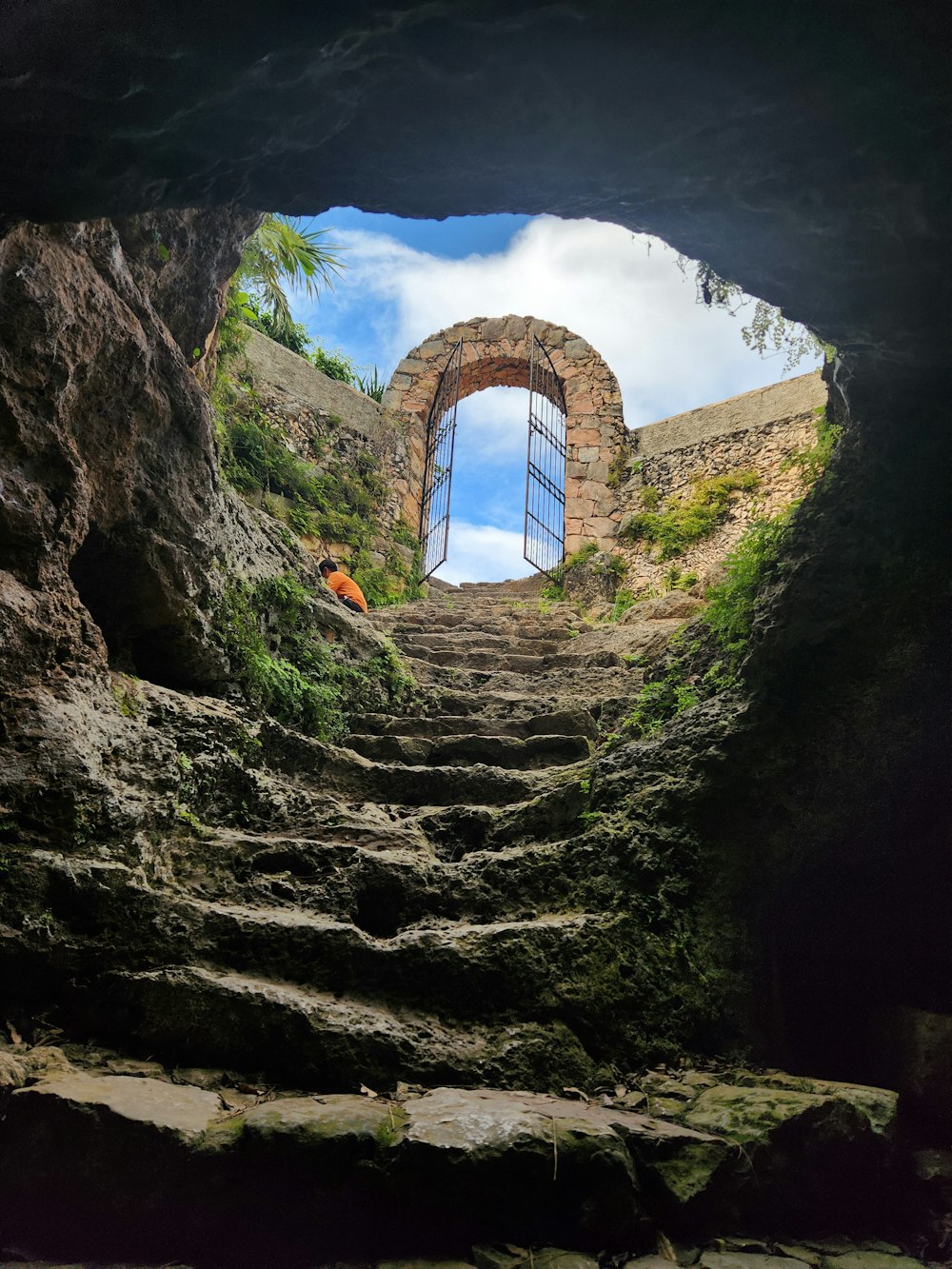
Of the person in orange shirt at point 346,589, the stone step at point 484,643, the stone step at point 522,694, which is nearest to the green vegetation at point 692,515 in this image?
the stone step at point 484,643

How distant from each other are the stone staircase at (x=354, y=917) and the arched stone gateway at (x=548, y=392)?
7.49 m

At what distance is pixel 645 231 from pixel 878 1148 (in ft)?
9.48

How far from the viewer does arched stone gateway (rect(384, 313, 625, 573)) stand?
36.3 feet

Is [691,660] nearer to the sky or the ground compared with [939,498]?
nearer to the ground

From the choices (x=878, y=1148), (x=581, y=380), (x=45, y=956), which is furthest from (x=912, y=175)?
(x=581, y=380)

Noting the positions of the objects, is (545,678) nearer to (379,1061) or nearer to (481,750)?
(481,750)

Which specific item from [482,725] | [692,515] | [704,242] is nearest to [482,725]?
[482,725]

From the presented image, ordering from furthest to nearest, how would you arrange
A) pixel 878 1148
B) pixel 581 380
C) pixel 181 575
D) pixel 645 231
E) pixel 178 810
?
1. pixel 581 380
2. pixel 181 575
3. pixel 178 810
4. pixel 645 231
5. pixel 878 1148

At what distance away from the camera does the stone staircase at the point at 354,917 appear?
2.23 meters

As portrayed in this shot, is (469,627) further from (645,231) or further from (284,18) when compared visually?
(284,18)

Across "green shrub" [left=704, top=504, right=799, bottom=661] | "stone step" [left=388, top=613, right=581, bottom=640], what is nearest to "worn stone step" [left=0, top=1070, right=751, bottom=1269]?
"green shrub" [left=704, top=504, right=799, bottom=661]

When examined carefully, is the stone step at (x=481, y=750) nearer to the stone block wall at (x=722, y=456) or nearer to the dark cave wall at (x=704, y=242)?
the dark cave wall at (x=704, y=242)

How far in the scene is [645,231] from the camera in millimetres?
2654

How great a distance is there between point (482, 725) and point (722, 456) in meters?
7.22
